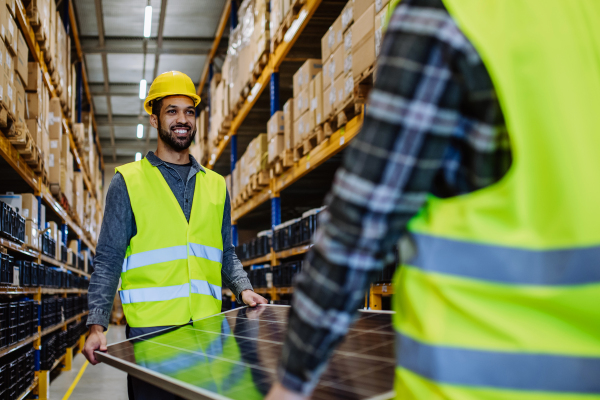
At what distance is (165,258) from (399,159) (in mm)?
1936

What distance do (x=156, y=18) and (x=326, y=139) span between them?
26.6 feet

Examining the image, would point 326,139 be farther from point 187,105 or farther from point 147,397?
point 147,397

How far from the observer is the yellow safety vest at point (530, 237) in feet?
2.47

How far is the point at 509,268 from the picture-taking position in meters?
0.77

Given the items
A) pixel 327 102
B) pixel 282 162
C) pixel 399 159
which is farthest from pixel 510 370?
pixel 282 162

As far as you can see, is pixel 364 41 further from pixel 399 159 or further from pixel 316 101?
pixel 399 159

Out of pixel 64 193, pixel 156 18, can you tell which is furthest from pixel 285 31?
pixel 156 18

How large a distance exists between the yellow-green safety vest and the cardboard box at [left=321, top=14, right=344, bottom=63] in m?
2.84

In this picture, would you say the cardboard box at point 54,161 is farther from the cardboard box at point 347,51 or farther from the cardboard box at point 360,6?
the cardboard box at point 360,6

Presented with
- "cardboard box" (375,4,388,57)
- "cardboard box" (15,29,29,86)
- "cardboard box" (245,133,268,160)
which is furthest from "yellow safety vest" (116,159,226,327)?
"cardboard box" (245,133,268,160)

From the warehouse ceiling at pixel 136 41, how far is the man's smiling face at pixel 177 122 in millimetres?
8804

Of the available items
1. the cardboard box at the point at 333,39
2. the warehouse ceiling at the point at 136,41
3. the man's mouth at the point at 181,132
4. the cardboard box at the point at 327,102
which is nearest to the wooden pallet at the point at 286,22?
the cardboard box at the point at 333,39

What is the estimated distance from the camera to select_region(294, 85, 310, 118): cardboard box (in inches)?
207

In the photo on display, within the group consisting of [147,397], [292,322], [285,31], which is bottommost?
[147,397]
